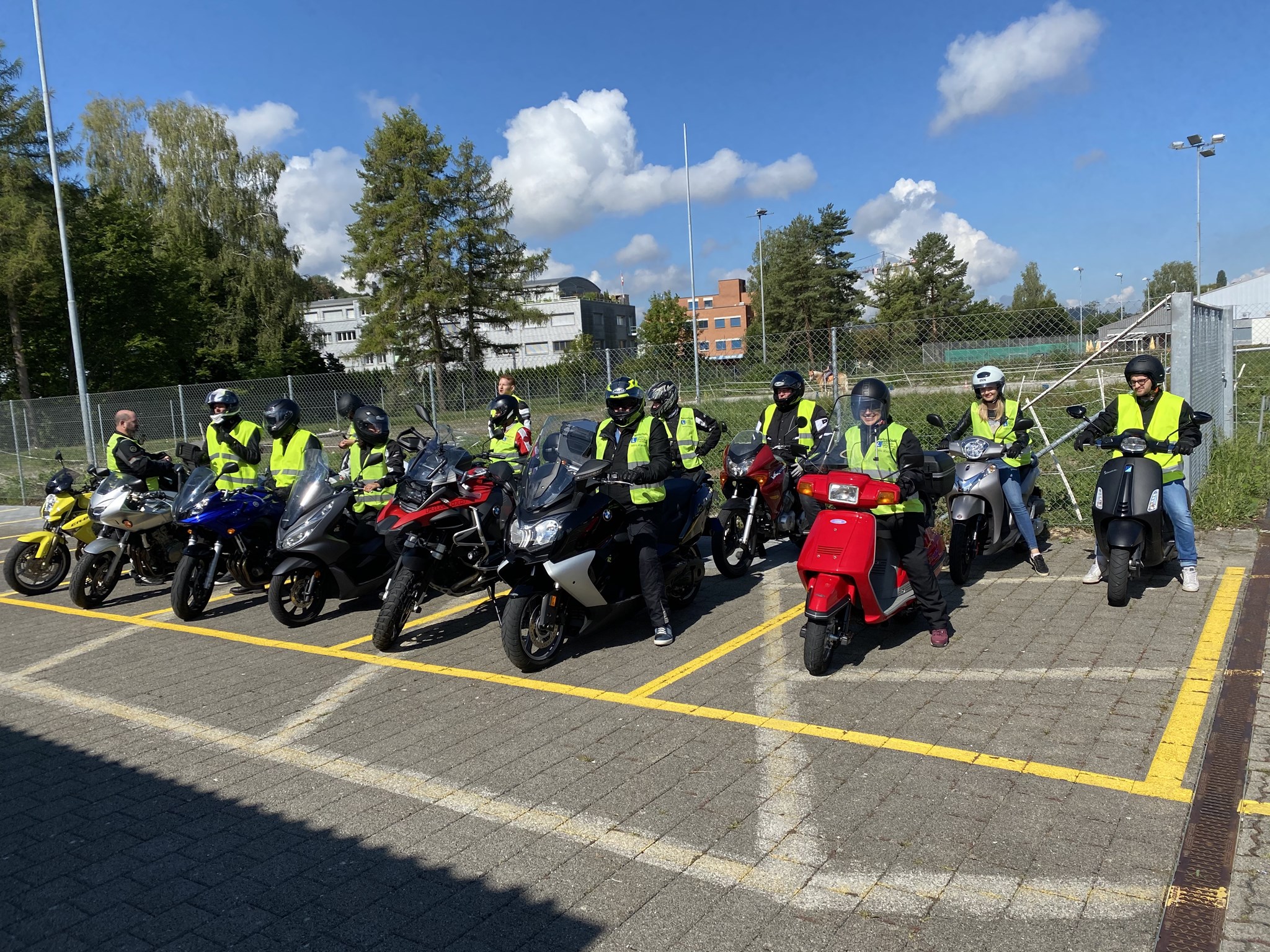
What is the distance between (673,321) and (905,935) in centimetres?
6520

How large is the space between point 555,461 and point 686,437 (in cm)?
186

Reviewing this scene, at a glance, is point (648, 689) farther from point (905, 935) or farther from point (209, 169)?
point (209, 169)

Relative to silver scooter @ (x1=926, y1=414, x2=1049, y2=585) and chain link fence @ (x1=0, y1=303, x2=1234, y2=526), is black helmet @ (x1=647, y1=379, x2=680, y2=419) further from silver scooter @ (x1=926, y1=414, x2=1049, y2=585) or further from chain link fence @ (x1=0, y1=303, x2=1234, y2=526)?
chain link fence @ (x1=0, y1=303, x2=1234, y2=526)

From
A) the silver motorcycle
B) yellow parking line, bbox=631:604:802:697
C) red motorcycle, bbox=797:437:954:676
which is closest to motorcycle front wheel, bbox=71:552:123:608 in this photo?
the silver motorcycle

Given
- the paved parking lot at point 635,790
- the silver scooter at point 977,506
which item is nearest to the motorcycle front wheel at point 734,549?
the paved parking lot at point 635,790

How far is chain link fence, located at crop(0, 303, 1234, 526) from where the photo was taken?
11406 millimetres

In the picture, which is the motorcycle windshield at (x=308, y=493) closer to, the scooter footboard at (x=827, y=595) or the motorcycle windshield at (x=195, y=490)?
the motorcycle windshield at (x=195, y=490)

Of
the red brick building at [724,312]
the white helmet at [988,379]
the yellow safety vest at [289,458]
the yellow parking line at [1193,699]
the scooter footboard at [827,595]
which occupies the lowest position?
the yellow parking line at [1193,699]

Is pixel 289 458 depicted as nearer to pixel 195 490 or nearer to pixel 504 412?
pixel 195 490

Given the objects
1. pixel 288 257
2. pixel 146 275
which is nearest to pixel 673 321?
pixel 288 257

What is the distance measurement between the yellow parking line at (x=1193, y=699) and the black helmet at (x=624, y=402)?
371 cm

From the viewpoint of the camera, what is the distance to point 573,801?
4.02m

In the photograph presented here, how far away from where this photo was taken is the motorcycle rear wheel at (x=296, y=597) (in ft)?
23.4

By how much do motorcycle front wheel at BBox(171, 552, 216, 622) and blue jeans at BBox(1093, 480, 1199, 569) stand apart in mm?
7179
